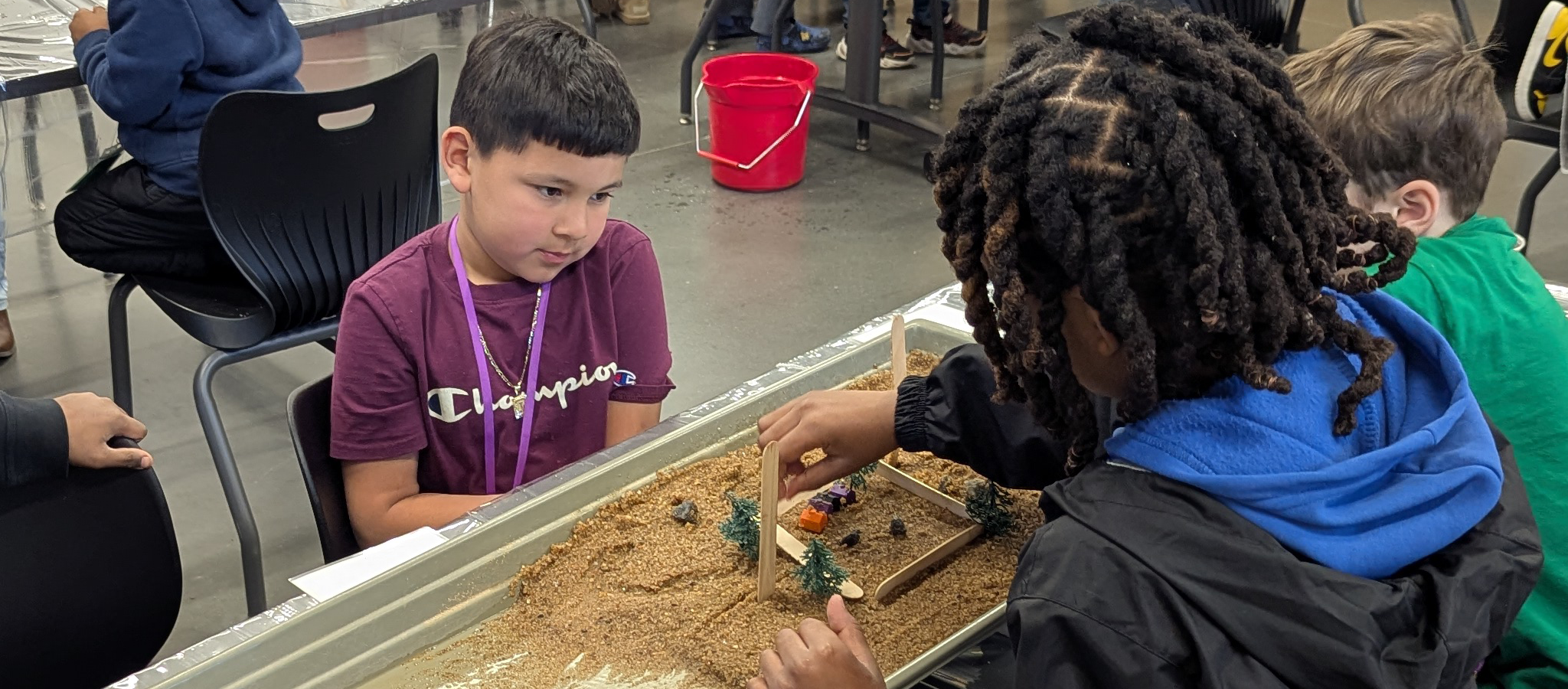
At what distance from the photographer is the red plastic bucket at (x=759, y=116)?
11.8 ft

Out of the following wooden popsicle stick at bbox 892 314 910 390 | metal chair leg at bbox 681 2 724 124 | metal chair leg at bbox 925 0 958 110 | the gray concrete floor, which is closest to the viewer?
wooden popsicle stick at bbox 892 314 910 390

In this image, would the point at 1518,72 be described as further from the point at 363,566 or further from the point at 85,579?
the point at 85,579

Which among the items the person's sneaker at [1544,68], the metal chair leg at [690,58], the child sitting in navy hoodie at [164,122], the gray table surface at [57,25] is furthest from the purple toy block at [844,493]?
the metal chair leg at [690,58]

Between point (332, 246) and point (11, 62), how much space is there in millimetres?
811

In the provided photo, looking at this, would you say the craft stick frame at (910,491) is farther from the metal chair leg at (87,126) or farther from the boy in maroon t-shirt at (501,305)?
the metal chair leg at (87,126)

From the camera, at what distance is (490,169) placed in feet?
4.66

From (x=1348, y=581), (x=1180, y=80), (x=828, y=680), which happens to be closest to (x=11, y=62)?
(x=828, y=680)

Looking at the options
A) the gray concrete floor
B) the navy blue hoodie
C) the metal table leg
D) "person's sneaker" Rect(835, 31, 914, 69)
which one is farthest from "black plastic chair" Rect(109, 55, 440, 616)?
"person's sneaker" Rect(835, 31, 914, 69)

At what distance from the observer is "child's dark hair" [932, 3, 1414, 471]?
805mm

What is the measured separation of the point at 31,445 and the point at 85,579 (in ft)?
0.47

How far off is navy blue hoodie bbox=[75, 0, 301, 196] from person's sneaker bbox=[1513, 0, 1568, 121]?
2590mm

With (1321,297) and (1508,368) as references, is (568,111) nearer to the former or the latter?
(1321,297)

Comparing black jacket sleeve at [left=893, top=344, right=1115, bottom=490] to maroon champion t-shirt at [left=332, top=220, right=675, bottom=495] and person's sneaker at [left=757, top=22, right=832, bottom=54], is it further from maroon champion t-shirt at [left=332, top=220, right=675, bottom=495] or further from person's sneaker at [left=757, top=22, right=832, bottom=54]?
person's sneaker at [left=757, top=22, right=832, bottom=54]

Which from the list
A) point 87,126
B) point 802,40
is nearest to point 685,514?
point 87,126
